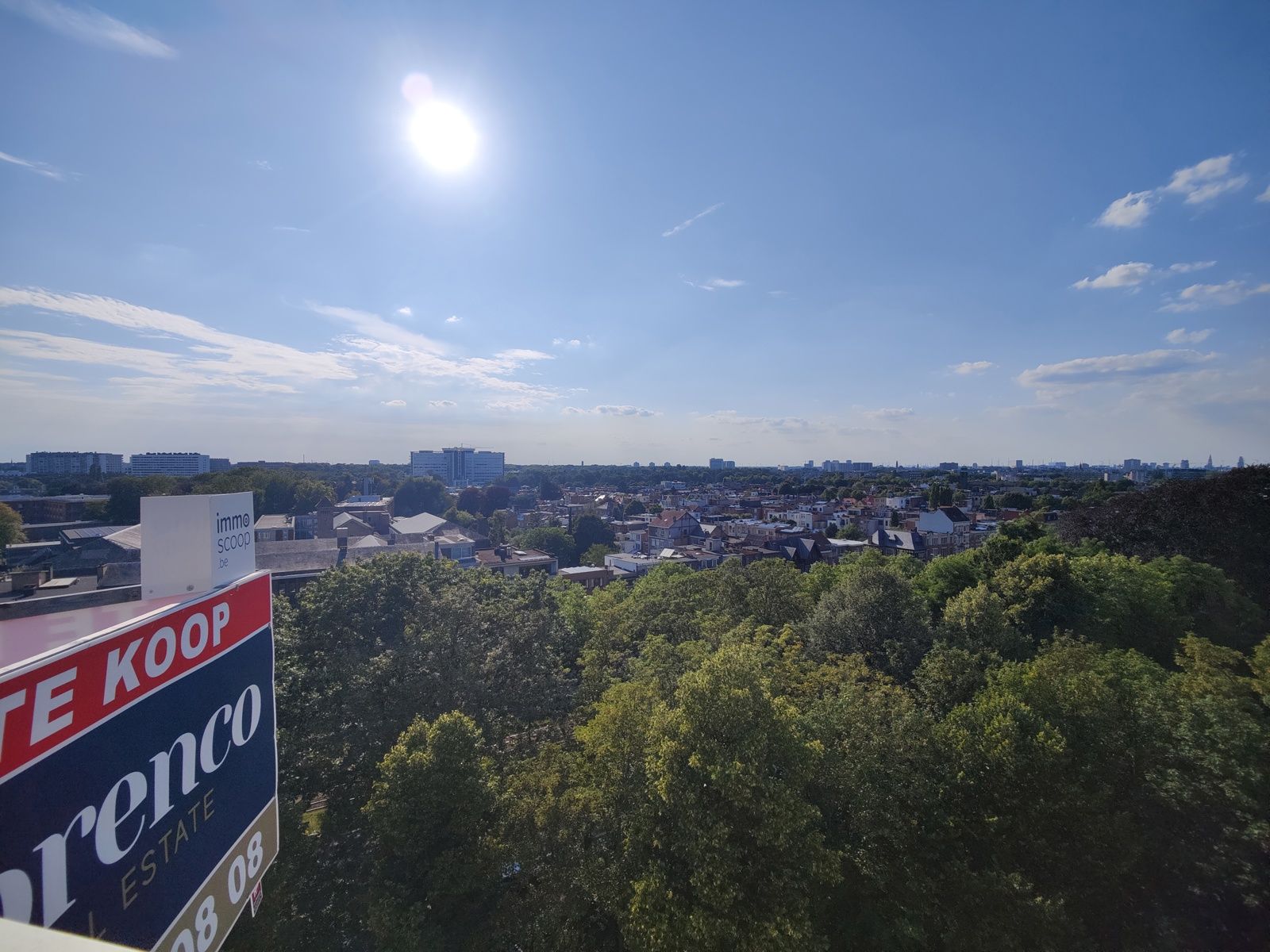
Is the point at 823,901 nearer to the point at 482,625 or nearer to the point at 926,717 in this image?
the point at 926,717

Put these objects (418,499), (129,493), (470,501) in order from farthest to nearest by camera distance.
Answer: (418,499) < (470,501) < (129,493)

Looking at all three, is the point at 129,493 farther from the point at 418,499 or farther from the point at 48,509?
the point at 418,499

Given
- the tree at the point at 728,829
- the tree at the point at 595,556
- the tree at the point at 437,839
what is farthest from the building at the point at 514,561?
the tree at the point at 728,829

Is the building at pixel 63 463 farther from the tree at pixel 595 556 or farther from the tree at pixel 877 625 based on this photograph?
the tree at pixel 877 625

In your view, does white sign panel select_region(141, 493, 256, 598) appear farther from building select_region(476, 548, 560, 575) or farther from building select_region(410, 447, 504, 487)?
building select_region(410, 447, 504, 487)

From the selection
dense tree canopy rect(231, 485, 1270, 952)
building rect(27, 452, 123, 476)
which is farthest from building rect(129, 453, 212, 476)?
dense tree canopy rect(231, 485, 1270, 952)

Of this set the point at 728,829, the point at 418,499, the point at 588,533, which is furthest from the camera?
the point at 418,499

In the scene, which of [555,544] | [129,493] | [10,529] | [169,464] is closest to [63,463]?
[169,464]

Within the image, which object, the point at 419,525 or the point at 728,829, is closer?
the point at 728,829
